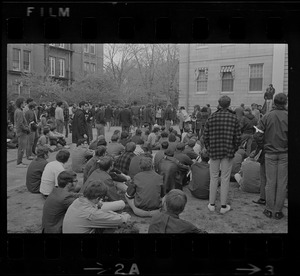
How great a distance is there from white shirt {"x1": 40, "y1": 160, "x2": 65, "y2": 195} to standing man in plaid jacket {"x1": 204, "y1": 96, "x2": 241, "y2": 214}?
207cm

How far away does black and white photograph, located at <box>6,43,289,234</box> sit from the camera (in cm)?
341

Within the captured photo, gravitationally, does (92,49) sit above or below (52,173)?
above

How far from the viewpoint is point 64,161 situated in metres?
4.93

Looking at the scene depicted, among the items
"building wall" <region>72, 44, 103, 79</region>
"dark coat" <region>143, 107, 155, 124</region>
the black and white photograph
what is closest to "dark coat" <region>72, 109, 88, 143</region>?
"dark coat" <region>143, 107, 155, 124</region>

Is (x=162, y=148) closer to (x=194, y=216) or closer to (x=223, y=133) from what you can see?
(x=223, y=133)

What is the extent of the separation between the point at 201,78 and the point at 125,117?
470 cm

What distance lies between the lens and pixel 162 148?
6.14 m

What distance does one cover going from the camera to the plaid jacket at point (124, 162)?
5.96m

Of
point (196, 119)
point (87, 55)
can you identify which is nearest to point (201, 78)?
point (196, 119)

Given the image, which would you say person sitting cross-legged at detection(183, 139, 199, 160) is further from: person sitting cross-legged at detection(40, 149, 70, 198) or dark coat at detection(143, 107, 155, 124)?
dark coat at detection(143, 107, 155, 124)
